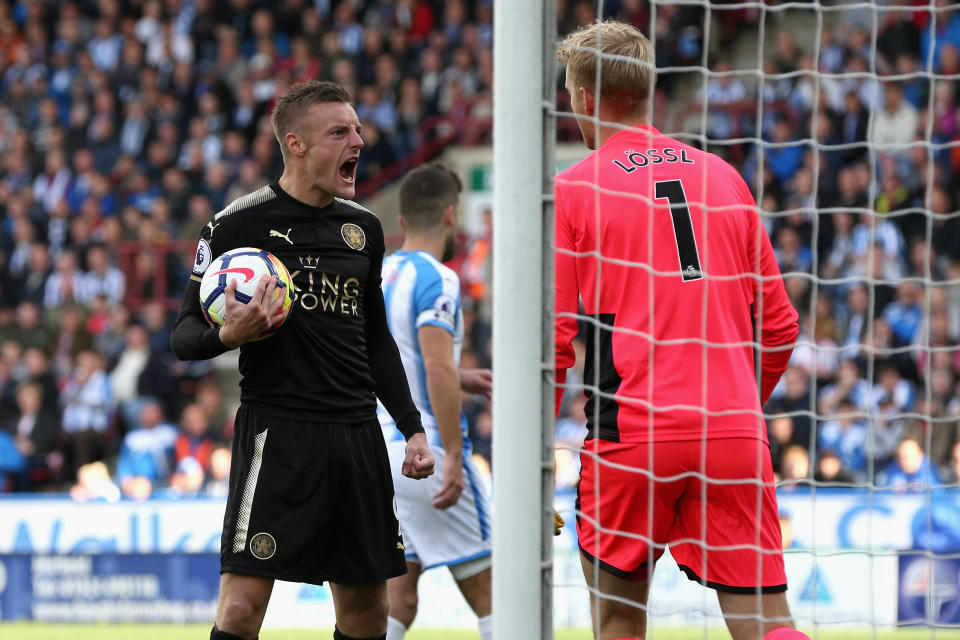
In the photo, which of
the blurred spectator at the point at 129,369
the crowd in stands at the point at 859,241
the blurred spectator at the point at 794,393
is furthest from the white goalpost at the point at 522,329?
the blurred spectator at the point at 129,369

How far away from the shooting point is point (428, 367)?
4.84 meters

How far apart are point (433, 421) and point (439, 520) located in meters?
0.38

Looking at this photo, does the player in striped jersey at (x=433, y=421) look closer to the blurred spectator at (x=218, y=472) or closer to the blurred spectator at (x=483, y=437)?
the blurred spectator at (x=483, y=437)

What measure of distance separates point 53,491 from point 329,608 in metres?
4.35

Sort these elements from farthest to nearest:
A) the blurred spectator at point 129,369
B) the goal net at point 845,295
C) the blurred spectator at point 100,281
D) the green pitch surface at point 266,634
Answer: the blurred spectator at point 100,281 < the blurred spectator at point 129,369 < the goal net at point 845,295 < the green pitch surface at point 266,634

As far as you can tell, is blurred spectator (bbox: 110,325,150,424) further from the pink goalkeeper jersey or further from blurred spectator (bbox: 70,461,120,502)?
the pink goalkeeper jersey

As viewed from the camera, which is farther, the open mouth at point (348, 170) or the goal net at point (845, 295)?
the goal net at point (845, 295)

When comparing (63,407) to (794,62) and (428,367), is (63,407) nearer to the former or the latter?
(794,62)

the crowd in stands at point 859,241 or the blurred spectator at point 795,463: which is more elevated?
the crowd in stands at point 859,241

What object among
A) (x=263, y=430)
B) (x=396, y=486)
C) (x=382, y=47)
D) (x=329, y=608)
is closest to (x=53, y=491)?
(x=329, y=608)

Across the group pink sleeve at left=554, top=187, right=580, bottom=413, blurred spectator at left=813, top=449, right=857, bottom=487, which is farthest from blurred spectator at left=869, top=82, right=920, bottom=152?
pink sleeve at left=554, top=187, right=580, bottom=413

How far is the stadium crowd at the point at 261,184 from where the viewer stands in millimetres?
10664

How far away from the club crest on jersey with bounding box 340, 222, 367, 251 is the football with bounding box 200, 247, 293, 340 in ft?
0.87

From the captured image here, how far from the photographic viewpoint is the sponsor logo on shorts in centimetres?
373
